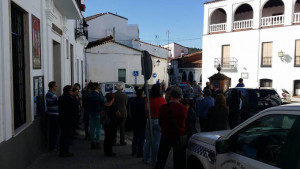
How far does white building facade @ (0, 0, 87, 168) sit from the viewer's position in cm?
396

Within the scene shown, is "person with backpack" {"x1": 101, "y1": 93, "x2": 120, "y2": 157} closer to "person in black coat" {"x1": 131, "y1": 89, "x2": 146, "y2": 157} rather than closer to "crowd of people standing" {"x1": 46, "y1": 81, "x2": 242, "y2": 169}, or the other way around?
"crowd of people standing" {"x1": 46, "y1": 81, "x2": 242, "y2": 169}

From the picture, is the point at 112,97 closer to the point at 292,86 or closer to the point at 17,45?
the point at 17,45

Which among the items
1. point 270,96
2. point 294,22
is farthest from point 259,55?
point 270,96

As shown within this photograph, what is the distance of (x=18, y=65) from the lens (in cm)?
511

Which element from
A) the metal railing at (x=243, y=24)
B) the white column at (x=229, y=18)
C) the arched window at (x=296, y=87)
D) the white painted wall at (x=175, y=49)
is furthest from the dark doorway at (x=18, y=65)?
the white painted wall at (x=175, y=49)

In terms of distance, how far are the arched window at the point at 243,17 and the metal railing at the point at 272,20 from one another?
1.10 meters

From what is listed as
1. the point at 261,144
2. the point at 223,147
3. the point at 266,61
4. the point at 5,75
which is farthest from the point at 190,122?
the point at 266,61

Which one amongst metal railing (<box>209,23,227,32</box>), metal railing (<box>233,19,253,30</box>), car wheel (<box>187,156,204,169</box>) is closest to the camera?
car wheel (<box>187,156,204,169</box>)

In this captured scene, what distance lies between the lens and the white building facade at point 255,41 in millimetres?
21078

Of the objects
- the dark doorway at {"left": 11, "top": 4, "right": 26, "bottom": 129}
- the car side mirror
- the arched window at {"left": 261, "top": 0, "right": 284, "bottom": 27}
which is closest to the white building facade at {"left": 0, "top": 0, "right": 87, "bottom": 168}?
Answer: the dark doorway at {"left": 11, "top": 4, "right": 26, "bottom": 129}

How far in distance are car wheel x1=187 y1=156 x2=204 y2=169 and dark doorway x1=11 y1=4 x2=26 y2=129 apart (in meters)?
3.30

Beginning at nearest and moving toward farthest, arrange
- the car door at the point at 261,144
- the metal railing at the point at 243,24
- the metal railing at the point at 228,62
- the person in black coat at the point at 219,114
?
the car door at the point at 261,144
the person in black coat at the point at 219,114
the metal railing at the point at 243,24
the metal railing at the point at 228,62

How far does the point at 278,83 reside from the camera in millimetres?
21688

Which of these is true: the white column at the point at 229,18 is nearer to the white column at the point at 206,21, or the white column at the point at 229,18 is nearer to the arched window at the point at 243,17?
the arched window at the point at 243,17
